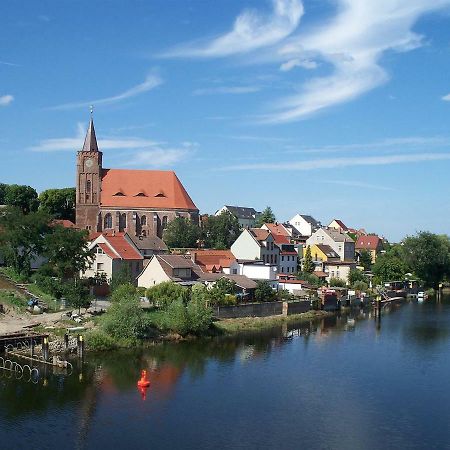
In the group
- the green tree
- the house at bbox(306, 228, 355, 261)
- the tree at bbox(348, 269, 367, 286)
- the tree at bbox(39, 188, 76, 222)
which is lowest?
the green tree

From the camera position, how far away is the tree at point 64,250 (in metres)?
48.6

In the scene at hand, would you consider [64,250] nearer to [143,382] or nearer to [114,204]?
[143,382]

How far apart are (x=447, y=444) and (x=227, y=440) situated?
8.71 meters

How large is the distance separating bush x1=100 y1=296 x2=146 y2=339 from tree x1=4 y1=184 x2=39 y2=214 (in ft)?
164

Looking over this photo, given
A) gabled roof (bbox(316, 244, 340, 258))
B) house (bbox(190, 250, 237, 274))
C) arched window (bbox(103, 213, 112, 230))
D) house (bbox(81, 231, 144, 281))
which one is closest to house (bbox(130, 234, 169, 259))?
house (bbox(190, 250, 237, 274))

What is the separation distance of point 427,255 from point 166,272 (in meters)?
42.9

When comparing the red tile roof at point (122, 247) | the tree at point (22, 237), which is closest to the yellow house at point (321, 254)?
the red tile roof at point (122, 247)

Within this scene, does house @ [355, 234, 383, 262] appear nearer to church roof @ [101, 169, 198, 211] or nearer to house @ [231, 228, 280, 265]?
church roof @ [101, 169, 198, 211]

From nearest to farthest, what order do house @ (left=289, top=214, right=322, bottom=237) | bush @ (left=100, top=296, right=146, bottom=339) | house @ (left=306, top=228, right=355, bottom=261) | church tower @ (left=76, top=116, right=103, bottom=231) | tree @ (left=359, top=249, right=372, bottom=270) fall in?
bush @ (left=100, top=296, right=146, bottom=339) → church tower @ (left=76, top=116, right=103, bottom=231) → house @ (left=306, top=228, right=355, bottom=261) → tree @ (left=359, top=249, right=372, bottom=270) → house @ (left=289, top=214, right=322, bottom=237)

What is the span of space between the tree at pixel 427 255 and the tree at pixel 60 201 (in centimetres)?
4604

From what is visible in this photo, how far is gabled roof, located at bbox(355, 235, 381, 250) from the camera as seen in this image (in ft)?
365

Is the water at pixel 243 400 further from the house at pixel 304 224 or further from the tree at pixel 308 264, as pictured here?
the house at pixel 304 224

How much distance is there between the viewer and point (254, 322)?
49.2 m

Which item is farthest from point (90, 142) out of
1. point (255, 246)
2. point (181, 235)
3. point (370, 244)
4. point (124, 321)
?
point (370, 244)
